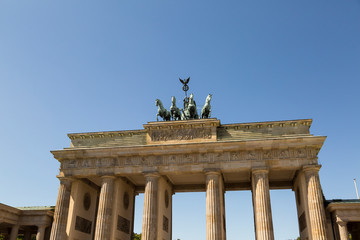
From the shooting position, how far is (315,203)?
3017cm

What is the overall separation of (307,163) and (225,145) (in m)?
8.29

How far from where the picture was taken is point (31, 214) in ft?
118

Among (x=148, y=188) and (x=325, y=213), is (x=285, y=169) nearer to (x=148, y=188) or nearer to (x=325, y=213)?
(x=325, y=213)

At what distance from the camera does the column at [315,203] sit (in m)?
29.2

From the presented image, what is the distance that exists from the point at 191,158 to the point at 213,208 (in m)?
5.71

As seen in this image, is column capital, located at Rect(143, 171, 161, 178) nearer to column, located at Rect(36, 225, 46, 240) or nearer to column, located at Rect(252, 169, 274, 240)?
column, located at Rect(252, 169, 274, 240)

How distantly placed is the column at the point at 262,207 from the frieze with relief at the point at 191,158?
187cm

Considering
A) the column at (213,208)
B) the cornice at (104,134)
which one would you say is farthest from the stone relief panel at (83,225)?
the column at (213,208)

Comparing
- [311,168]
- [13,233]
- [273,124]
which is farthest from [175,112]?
[13,233]

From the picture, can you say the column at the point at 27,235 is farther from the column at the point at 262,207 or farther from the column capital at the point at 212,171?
the column at the point at 262,207

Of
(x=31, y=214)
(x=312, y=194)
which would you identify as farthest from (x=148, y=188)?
(x=312, y=194)

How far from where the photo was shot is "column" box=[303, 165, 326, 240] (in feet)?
95.8

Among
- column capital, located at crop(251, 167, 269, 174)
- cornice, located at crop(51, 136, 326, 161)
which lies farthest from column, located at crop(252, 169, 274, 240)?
cornice, located at crop(51, 136, 326, 161)

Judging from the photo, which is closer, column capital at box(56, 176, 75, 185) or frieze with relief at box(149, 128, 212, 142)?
frieze with relief at box(149, 128, 212, 142)
